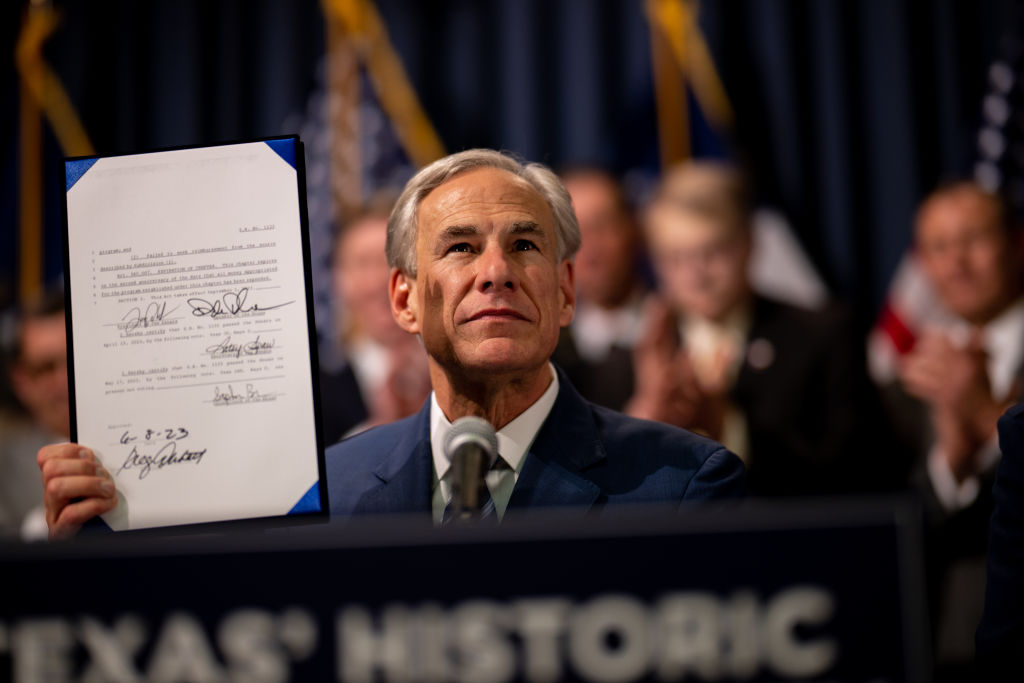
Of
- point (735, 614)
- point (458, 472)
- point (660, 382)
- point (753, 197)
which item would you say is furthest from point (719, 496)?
point (753, 197)

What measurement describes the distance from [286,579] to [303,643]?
0.21 feet

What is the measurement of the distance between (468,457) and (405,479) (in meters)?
0.48

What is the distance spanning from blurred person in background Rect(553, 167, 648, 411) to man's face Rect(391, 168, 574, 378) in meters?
2.44

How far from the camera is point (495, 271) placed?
176 centimetres

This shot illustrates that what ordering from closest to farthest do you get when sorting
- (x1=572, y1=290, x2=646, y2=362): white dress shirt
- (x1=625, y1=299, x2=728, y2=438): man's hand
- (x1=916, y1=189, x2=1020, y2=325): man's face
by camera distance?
1. (x1=625, y1=299, x2=728, y2=438): man's hand
2. (x1=916, y1=189, x2=1020, y2=325): man's face
3. (x1=572, y1=290, x2=646, y2=362): white dress shirt

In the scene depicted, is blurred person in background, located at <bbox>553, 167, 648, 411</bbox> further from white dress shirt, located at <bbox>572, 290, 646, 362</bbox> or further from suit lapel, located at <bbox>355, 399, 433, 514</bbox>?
suit lapel, located at <bbox>355, 399, 433, 514</bbox>

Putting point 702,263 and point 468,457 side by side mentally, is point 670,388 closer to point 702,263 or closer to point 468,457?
point 702,263

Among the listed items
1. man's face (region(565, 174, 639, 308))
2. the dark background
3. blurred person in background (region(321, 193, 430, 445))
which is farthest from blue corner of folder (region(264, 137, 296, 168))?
the dark background

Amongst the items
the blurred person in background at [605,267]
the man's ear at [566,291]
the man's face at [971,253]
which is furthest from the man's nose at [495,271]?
the man's face at [971,253]
